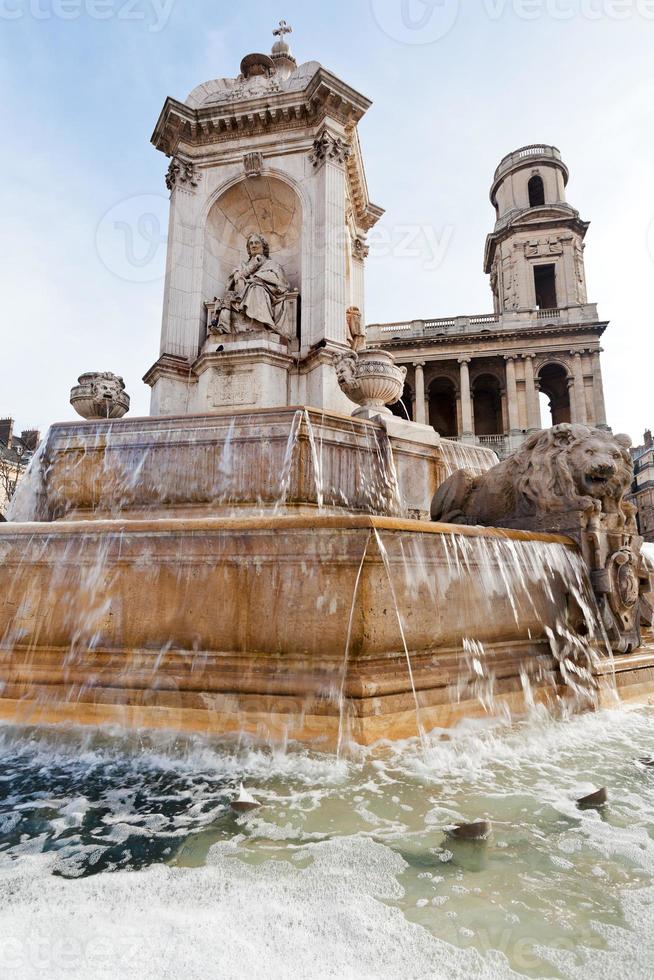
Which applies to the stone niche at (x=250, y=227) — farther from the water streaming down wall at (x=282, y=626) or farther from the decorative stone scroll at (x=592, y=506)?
the water streaming down wall at (x=282, y=626)

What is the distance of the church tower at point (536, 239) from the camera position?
40.2 m

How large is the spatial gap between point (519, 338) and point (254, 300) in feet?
104

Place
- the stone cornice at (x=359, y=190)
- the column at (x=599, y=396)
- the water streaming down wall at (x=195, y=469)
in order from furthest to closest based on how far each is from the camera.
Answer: the column at (x=599, y=396), the stone cornice at (x=359, y=190), the water streaming down wall at (x=195, y=469)

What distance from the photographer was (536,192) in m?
43.8

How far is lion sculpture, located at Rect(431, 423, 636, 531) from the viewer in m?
4.24

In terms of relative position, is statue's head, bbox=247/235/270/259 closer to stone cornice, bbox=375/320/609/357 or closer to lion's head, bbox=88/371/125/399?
lion's head, bbox=88/371/125/399

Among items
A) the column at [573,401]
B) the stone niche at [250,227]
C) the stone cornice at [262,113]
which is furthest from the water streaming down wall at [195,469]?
the column at [573,401]

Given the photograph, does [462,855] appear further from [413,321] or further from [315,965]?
[413,321]

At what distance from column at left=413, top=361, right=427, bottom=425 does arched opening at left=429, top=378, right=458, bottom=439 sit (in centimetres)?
272

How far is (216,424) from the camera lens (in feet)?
18.7

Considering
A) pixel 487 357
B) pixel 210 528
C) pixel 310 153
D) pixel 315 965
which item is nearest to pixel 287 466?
pixel 210 528

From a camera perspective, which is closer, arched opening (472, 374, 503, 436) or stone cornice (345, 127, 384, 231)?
stone cornice (345, 127, 384, 231)

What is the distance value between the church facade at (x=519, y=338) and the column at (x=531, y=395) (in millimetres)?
68

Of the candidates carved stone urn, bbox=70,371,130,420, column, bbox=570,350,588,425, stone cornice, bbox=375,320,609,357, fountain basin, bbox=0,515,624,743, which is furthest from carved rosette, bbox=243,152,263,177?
column, bbox=570,350,588,425
